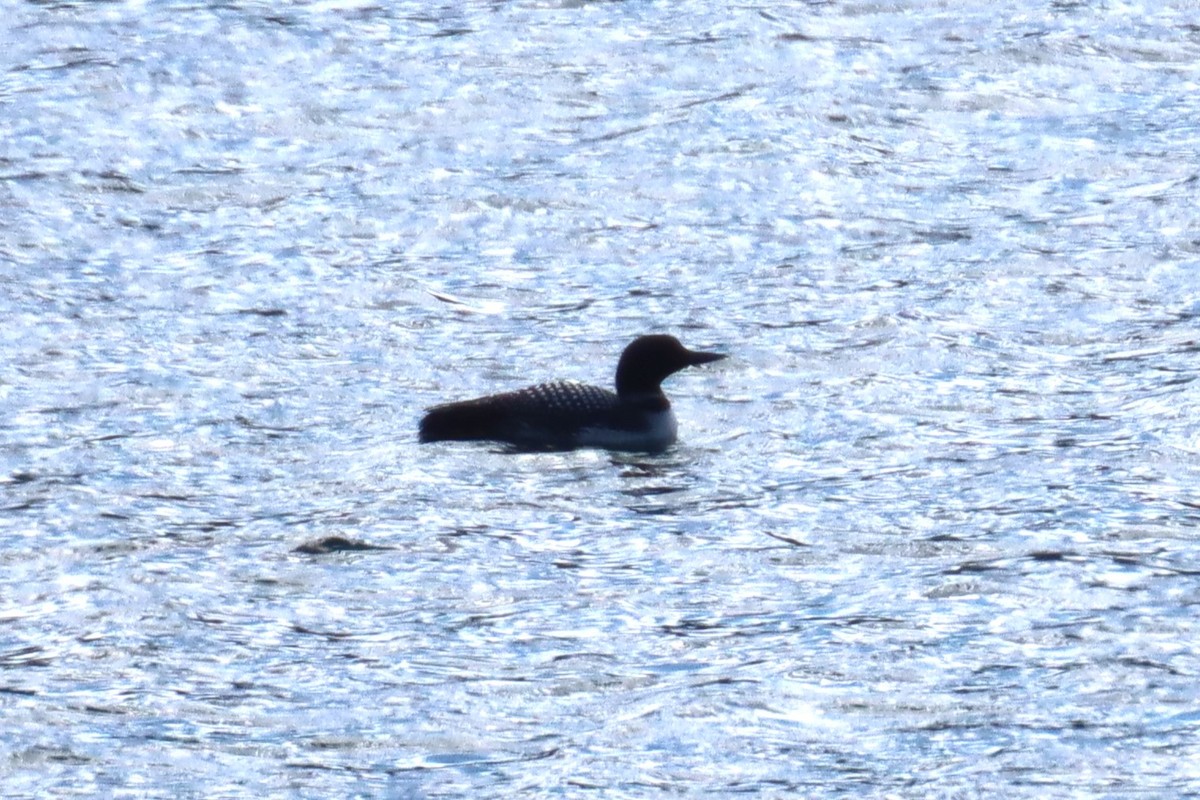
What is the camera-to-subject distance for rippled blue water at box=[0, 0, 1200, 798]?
6.89 meters

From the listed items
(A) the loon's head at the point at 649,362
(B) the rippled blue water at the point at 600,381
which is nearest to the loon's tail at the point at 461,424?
(B) the rippled blue water at the point at 600,381

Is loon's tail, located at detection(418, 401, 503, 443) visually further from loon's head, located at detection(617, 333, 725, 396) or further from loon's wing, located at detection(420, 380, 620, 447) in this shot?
loon's head, located at detection(617, 333, 725, 396)

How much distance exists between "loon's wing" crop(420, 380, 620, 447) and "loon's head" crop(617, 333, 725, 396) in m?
0.14

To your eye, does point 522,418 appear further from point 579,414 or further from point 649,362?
point 649,362

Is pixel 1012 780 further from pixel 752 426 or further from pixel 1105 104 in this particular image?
pixel 1105 104

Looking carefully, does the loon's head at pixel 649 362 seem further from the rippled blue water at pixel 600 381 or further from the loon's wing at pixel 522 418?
the rippled blue water at pixel 600 381

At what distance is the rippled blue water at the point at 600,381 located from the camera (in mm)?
6891

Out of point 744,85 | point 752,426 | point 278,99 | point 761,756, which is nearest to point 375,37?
point 278,99

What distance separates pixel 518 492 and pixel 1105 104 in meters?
6.67

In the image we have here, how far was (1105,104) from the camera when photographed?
1433cm

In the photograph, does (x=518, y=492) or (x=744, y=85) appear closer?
Answer: (x=518, y=492)

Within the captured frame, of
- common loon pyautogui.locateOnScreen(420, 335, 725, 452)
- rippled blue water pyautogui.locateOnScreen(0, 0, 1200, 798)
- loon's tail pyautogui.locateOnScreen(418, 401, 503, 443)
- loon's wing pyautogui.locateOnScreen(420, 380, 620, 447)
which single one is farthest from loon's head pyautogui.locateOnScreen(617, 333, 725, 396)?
loon's tail pyautogui.locateOnScreen(418, 401, 503, 443)

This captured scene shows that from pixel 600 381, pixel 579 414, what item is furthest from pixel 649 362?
pixel 600 381

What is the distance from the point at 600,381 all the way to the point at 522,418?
4.03ft
